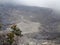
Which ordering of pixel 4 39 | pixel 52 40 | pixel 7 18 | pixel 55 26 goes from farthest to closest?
1. pixel 7 18
2. pixel 55 26
3. pixel 52 40
4. pixel 4 39

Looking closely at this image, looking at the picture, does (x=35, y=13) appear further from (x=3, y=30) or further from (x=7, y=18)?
(x=3, y=30)

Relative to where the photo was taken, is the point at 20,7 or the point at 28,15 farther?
the point at 20,7

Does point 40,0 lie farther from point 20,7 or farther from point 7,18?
point 7,18

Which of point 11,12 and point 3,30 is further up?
point 11,12

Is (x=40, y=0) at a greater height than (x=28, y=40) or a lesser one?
greater

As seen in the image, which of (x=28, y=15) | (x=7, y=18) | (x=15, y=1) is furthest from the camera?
(x=15, y=1)

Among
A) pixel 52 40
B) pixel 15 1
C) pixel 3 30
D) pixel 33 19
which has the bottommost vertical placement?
pixel 52 40

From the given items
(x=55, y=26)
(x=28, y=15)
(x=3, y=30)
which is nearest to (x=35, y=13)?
(x=28, y=15)

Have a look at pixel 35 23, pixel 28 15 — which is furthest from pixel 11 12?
pixel 35 23

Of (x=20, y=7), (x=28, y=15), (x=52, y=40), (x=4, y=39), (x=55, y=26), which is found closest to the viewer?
(x=4, y=39)
